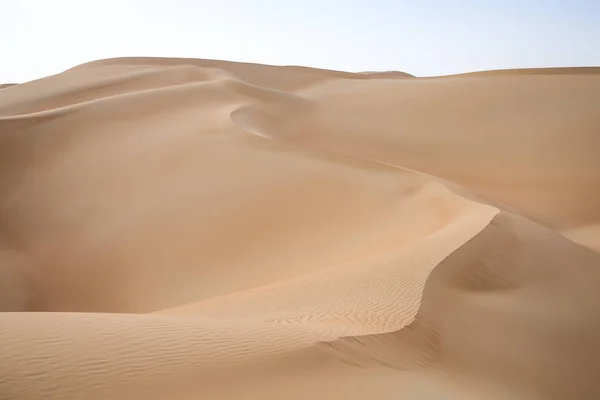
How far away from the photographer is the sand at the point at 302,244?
289cm

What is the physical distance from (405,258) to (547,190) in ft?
22.8

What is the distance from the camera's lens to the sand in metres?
2.89

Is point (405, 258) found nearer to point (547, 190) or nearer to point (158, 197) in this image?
point (158, 197)

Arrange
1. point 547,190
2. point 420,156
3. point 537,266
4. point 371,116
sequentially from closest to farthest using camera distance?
point 537,266
point 547,190
point 420,156
point 371,116

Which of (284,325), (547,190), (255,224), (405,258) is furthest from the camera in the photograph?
(547,190)

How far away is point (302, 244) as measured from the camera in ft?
23.2

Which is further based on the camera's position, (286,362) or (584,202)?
(584,202)

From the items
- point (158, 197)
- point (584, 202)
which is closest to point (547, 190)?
point (584, 202)

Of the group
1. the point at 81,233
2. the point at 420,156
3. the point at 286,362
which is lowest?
the point at 81,233

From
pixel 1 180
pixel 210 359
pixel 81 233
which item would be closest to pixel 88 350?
pixel 210 359

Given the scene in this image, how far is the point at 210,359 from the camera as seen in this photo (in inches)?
111

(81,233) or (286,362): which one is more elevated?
(286,362)

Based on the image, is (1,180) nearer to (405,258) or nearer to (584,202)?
(405,258)

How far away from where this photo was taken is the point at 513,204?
33.4 feet
